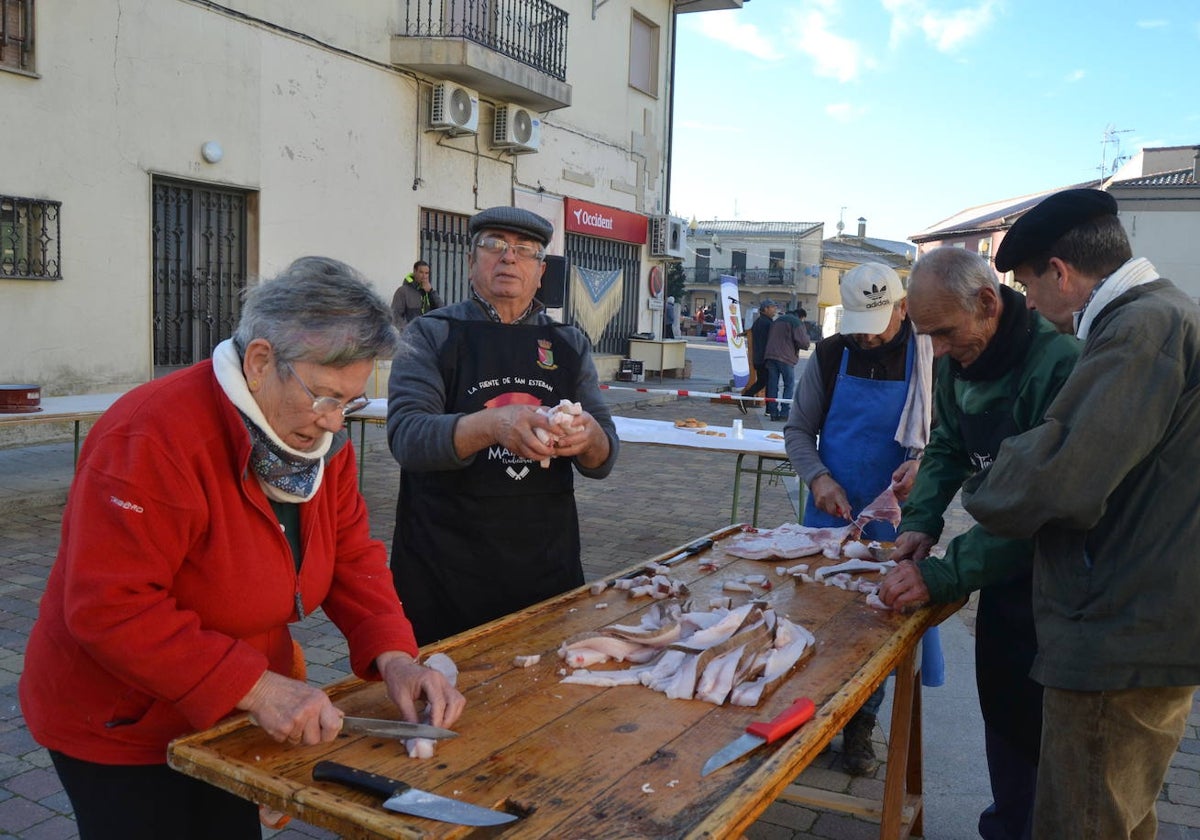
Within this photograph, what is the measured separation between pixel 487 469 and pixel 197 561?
4.09 ft

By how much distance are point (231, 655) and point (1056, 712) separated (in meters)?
1.94

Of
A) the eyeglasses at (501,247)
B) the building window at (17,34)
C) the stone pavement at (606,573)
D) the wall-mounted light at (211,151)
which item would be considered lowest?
the stone pavement at (606,573)

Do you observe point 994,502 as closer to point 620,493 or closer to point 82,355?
point 620,493


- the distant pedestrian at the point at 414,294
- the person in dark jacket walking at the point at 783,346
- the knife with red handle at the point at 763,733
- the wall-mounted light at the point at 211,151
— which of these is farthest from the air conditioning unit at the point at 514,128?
the knife with red handle at the point at 763,733

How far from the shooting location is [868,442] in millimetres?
4141

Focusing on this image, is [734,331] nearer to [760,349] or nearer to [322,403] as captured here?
[760,349]

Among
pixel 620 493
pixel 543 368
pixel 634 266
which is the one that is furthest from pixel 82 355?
pixel 634 266

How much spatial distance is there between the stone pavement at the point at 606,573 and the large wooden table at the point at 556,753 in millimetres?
1507

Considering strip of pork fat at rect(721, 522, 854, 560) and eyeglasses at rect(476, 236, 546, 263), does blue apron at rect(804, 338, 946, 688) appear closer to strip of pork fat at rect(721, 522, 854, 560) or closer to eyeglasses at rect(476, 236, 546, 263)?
strip of pork fat at rect(721, 522, 854, 560)

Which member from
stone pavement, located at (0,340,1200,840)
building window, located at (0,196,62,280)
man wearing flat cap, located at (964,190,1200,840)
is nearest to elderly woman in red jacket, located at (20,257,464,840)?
man wearing flat cap, located at (964,190,1200,840)

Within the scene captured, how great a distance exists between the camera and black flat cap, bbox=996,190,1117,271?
7.85 ft

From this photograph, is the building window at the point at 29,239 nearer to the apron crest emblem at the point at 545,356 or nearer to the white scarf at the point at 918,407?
the apron crest emblem at the point at 545,356

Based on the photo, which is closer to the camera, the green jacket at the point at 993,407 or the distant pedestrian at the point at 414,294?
the green jacket at the point at 993,407

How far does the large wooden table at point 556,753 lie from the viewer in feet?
5.48
